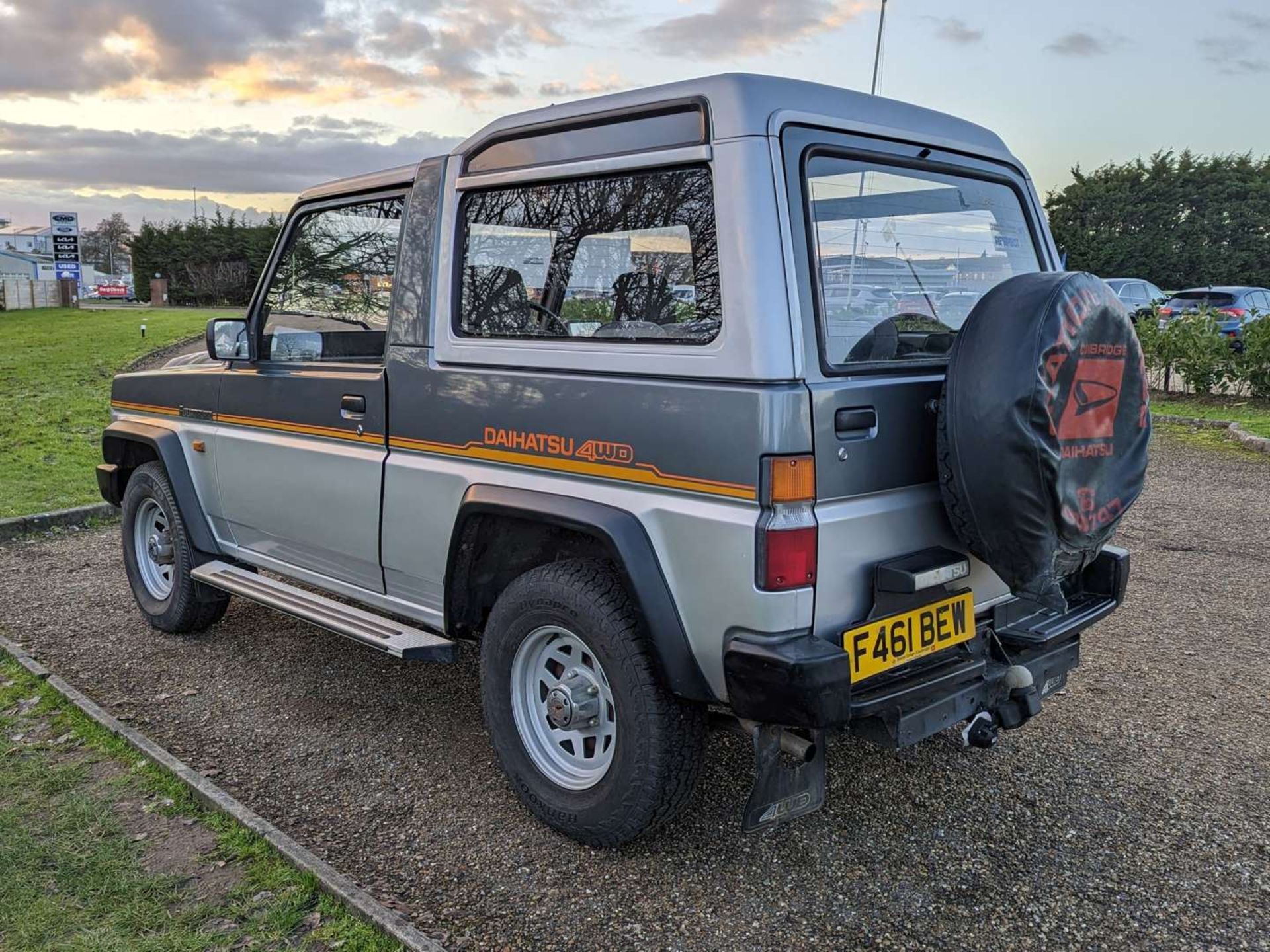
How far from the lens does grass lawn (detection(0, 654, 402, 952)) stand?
100 inches

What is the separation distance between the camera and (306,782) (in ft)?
11.2

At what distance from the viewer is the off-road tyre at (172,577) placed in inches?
184

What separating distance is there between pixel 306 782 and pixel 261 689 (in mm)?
961

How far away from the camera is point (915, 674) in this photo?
2762 millimetres

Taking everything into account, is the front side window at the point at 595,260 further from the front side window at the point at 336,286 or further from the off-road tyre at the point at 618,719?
the off-road tyre at the point at 618,719

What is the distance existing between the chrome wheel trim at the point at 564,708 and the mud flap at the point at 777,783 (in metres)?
0.45

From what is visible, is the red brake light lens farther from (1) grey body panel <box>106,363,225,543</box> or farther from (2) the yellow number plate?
(1) grey body panel <box>106,363,225,543</box>

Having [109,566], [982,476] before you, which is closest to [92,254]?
[109,566]

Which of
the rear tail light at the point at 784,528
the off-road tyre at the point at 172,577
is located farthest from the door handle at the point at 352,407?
the rear tail light at the point at 784,528

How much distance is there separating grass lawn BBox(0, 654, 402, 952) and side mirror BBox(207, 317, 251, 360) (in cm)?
167

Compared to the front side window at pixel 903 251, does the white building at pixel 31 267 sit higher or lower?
higher

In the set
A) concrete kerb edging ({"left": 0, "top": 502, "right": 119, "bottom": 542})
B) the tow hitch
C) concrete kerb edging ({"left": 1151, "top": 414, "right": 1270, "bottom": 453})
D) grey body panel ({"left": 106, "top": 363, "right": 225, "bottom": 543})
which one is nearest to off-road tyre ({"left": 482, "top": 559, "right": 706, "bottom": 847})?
the tow hitch

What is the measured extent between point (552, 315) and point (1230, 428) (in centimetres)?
1048

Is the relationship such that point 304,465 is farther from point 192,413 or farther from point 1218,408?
point 1218,408
